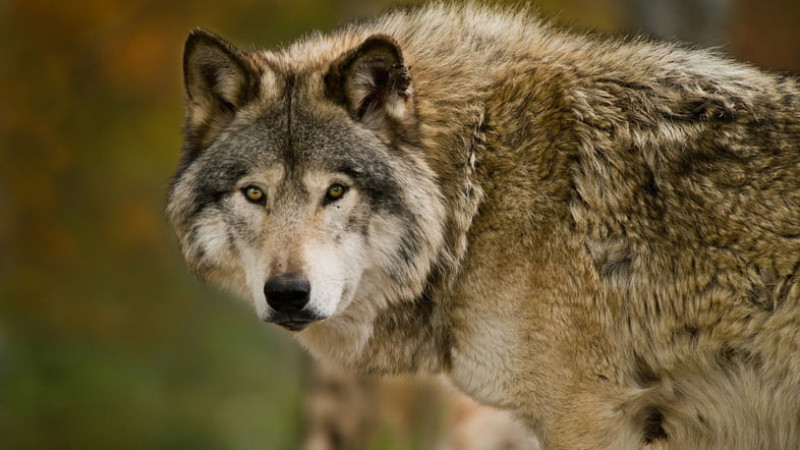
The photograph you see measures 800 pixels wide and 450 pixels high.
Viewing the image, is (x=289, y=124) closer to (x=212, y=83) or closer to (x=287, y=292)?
(x=212, y=83)

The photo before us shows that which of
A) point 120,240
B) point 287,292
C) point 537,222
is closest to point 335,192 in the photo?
point 287,292

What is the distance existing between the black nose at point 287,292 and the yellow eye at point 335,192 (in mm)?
419

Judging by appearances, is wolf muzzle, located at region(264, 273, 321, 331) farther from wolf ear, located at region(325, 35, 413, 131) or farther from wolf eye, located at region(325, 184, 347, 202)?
wolf ear, located at region(325, 35, 413, 131)

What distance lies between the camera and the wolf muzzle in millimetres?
4246

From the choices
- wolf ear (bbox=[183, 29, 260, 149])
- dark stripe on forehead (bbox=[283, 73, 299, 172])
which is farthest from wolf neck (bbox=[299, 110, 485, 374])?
wolf ear (bbox=[183, 29, 260, 149])

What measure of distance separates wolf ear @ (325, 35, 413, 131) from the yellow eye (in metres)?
0.35

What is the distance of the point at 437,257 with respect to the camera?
466cm

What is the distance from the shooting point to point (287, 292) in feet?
14.0

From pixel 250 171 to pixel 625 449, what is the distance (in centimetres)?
202

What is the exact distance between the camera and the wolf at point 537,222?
4.41 m

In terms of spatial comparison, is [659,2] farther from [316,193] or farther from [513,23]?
[316,193]

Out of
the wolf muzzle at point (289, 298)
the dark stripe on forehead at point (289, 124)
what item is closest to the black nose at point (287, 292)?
the wolf muzzle at point (289, 298)

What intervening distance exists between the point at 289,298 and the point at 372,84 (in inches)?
40.9

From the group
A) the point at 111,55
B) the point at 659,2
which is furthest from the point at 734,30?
the point at 111,55
